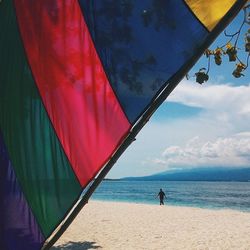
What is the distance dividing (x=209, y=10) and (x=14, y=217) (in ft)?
6.50

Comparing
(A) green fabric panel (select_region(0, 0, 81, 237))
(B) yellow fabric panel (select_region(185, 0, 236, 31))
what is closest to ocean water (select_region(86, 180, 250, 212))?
(A) green fabric panel (select_region(0, 0, 81, 237))

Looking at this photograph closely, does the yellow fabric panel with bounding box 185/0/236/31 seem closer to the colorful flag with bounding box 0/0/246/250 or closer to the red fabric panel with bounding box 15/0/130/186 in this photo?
the colorful flag with bounding box 0/0/246/250

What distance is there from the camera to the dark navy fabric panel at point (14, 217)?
298cm

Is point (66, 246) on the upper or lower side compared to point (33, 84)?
lower

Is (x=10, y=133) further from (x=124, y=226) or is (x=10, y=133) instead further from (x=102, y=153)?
(x=124, y=226)

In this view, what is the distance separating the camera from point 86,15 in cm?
271

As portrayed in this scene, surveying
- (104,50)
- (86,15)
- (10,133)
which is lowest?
(10,133)

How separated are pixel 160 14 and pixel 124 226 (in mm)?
19828

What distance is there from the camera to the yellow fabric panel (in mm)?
2162

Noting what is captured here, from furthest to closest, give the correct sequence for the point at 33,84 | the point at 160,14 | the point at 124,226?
the point at 124,226 → the point at 33,84 → the point at 160,14

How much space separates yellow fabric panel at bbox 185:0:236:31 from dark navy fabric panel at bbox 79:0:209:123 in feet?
0.11

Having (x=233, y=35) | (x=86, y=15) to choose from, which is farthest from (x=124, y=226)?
(x=86, y=15)

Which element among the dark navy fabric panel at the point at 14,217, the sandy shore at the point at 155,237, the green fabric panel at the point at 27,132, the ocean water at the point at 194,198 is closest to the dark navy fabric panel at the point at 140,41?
the green fabric panel at the point at 27,132

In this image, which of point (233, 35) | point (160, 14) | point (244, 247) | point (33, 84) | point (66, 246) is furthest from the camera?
point (244, 247)
